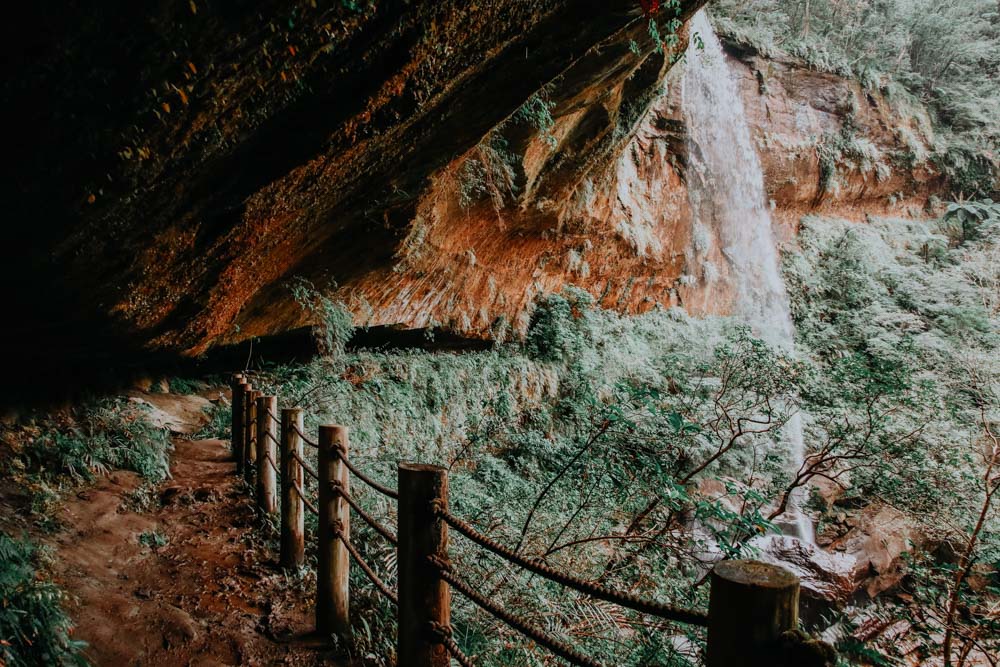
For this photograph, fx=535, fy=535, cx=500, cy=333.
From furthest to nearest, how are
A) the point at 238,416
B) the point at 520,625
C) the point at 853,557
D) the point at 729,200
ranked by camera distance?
the point at 729,200, the point at 853,557, the point at 238,416, the point at 520,625

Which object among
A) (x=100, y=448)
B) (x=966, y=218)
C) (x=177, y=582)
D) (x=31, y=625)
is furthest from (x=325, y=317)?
(x=966, y=218)

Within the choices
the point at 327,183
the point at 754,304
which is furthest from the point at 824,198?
the point at 327,183

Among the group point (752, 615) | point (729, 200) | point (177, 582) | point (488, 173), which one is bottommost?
point (177, 582)

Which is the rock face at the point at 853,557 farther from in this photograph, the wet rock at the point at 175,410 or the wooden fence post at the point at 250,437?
the wet rock at the point at 175,410

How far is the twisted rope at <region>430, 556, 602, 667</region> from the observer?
144 centimetres

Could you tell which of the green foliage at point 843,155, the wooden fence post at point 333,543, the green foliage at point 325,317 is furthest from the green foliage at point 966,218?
the wooden fence post at point 333,543

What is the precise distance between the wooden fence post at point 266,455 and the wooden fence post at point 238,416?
149 centimetres

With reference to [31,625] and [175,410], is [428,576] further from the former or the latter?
[175,410]

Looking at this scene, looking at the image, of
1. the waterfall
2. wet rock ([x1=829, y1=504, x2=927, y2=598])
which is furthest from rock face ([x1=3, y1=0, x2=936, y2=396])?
wet rock ([x1=829, y1=504, x2=927, y2=598])

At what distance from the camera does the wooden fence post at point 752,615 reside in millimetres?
1121

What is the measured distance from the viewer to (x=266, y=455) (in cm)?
461

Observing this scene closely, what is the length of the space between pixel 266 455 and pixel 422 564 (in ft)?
9.86

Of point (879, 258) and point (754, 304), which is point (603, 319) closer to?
point (754, 304)

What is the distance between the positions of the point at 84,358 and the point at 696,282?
13.2m
